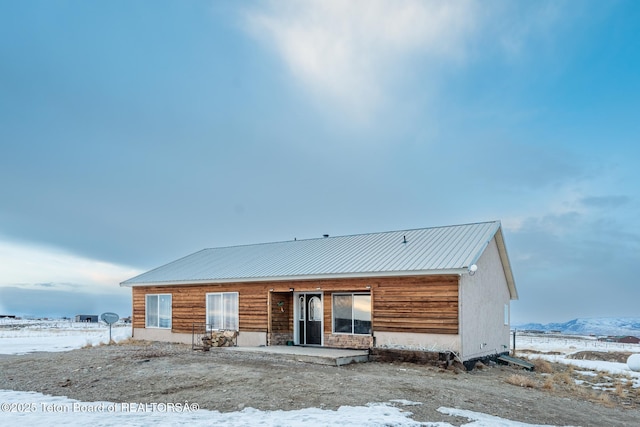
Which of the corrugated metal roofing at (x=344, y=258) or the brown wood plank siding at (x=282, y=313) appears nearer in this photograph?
the corrugated metal roofing at (x=344, y=258)

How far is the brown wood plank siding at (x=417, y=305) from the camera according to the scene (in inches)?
607

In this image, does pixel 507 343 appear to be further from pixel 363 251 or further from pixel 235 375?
pixel 235 375

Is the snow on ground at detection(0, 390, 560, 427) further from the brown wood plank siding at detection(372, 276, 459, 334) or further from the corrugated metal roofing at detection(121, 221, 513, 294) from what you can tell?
the corrugated metal roofing at detection(121, 221, 513, 294)

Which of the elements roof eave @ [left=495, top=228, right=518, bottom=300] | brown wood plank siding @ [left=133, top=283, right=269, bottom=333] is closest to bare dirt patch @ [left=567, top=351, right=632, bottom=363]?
roof eave @ [left=495, top=228, right=518, bottom=300]

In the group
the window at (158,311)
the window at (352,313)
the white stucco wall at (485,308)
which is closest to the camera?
the white stucco wall at (485,308)

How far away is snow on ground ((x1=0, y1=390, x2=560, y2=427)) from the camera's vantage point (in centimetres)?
827

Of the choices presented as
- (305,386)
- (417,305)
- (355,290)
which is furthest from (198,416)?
(355,290)

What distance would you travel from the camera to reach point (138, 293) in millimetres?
24375

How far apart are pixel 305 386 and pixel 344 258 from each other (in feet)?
28.7

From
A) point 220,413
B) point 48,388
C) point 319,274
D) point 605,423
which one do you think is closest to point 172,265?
point 319,274

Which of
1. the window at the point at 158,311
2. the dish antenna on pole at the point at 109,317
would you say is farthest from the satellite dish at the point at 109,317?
the window at the point at 158,311

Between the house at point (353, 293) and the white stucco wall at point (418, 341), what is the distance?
0.10ft

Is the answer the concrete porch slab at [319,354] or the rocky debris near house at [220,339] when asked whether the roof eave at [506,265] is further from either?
the rocky debris near house at [220,339]

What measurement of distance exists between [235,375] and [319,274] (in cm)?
640
